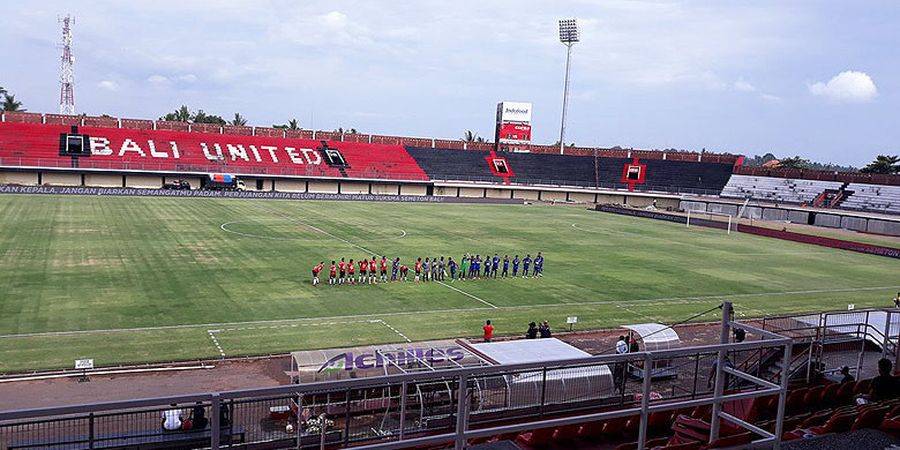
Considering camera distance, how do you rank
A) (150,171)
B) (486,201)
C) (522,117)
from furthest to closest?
(522,117), (486,201), (150,171)

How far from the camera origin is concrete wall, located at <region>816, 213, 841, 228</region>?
71.4 m

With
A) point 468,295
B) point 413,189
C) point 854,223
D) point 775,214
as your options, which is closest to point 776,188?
point 775,214

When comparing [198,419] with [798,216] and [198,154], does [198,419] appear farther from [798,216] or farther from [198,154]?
[798,216]

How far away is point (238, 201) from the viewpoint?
6588 cm

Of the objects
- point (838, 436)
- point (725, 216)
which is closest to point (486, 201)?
point (725, 216)

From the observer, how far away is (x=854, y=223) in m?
70.3

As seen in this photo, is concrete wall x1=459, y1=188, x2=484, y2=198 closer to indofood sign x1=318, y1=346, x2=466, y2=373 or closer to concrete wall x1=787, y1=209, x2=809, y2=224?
concrete wall x1=787, y1=209, x2=809, y2=224

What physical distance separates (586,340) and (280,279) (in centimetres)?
1388

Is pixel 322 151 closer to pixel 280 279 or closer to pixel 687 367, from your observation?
pixel 280 279

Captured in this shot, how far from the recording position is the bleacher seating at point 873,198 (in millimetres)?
75688

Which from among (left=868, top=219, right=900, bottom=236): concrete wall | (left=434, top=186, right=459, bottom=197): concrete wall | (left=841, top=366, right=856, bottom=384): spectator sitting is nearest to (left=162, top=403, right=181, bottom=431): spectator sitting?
(left=841, top=366, right=856, bottom=384): spectator sitting

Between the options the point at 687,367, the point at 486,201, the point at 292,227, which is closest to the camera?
the point at 687,367

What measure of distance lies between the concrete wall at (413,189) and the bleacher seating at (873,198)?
47.5m

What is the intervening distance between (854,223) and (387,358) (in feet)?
225
